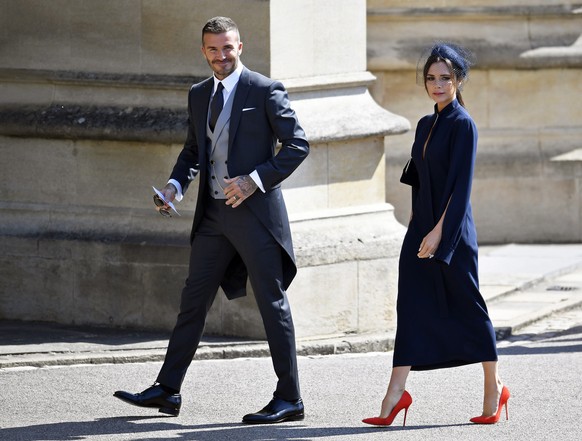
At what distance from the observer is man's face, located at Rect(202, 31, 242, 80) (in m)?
7.86

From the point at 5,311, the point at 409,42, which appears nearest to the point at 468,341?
the point at 5,311

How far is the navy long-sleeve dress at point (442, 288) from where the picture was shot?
25.9 feet

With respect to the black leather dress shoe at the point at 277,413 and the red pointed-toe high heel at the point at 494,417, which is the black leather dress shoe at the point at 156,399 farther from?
the red pointed-toe high heel at the point at 494,417

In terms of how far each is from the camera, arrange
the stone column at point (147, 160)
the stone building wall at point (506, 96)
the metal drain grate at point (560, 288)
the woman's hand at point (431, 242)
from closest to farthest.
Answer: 1. the woman's hand at point (431, 242)
2. the stone column at point (147, 160)
3. the metal drain grate at point (560, 288)
4. the stone building wall at point (506, 96)

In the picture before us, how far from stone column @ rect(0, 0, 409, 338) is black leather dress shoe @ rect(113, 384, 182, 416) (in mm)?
2080

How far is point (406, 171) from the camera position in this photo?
26.6ft

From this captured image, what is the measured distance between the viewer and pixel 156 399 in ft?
26.6

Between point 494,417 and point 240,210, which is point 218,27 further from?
point 494,417

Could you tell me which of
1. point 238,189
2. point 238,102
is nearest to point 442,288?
point 238,189

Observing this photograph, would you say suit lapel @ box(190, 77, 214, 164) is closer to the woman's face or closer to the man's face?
the man's face

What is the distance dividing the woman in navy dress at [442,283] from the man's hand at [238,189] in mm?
815

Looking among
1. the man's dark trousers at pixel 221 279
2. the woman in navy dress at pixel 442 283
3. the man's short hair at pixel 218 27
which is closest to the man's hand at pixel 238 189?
the man's dark trousers at pixel 221 279

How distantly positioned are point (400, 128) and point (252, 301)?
1.68 meters

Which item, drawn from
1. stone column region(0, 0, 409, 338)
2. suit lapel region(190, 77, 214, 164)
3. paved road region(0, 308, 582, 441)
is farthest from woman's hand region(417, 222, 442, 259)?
stone column region(0, 0, 409, 338)
